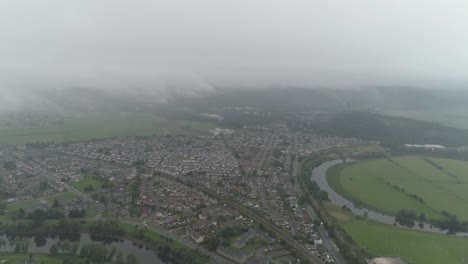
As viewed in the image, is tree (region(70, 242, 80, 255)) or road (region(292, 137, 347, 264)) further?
road (region(292, 137, 347, 264))

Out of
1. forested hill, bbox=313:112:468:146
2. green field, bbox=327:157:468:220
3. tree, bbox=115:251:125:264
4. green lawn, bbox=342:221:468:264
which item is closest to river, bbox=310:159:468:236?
green field, bbox=327:157:468:220

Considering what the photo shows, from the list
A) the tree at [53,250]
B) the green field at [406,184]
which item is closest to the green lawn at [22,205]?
the tree at [53,250]

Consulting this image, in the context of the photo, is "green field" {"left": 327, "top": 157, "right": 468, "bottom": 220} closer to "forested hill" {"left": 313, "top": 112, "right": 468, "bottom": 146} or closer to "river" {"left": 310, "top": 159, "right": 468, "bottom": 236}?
"river" {"left": 310, "top": 159, "right": 468, "bottom": 236}

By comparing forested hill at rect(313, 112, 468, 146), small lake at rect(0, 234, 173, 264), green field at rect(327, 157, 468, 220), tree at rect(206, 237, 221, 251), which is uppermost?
forested hill at rect(313, 112, 468, 146)

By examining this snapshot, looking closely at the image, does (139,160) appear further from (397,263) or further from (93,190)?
(397,263)

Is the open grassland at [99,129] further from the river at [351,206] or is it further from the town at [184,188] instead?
the river at [351,206]

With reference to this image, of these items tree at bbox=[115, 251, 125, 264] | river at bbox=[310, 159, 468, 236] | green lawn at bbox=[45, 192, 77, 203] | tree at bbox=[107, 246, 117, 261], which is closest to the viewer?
tree at bbox=[115, 251, 125, 264]

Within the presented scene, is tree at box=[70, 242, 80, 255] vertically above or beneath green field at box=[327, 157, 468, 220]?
beneath
